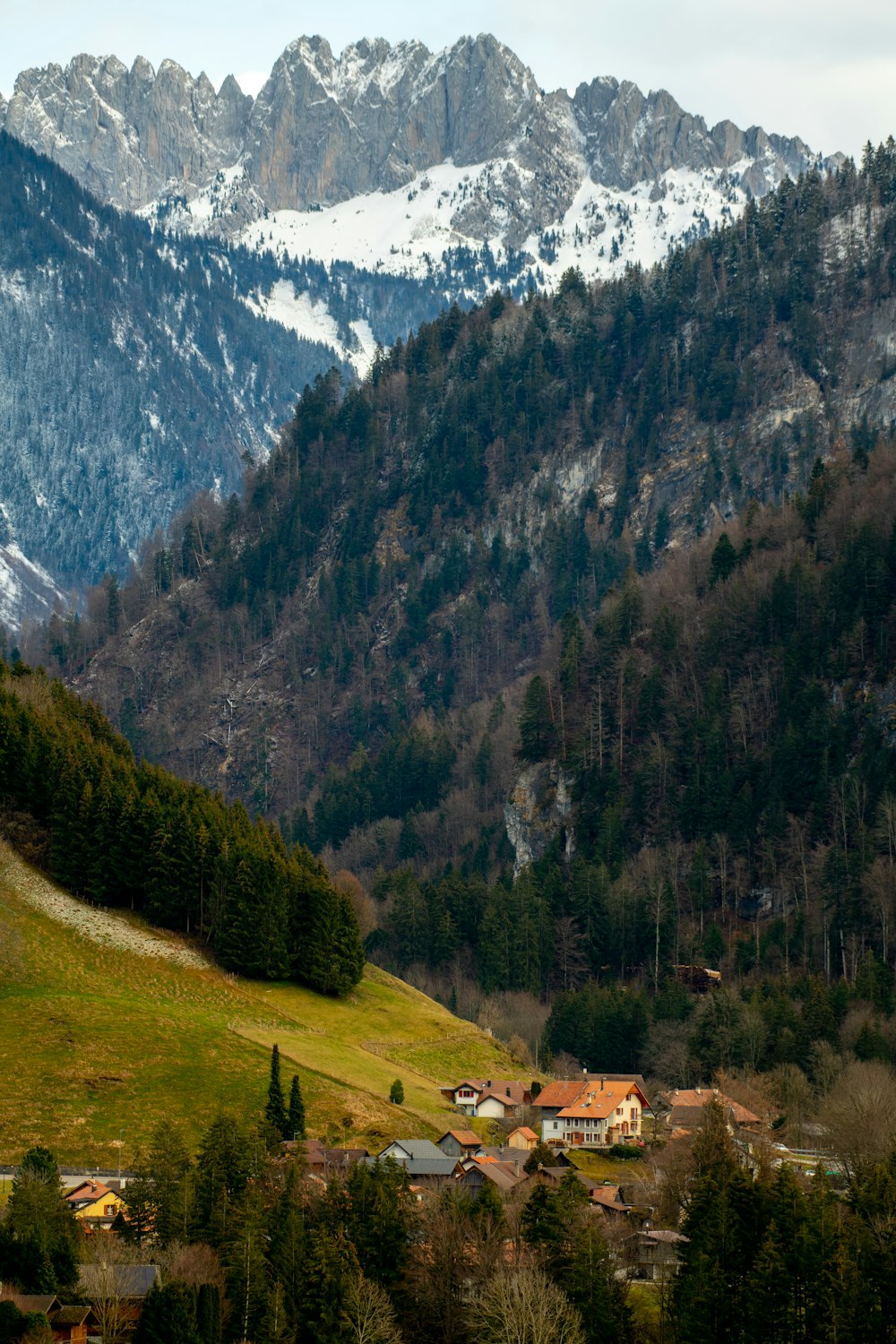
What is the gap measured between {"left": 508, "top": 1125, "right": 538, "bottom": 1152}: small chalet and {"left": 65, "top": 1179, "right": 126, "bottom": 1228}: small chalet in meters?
21.5

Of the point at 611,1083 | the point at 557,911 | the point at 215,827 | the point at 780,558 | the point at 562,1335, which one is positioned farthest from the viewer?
the point at 780,558

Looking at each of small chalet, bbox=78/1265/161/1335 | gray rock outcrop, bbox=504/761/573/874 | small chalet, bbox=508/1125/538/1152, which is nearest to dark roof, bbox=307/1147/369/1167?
small chalet, bbox=508/1125/538/1152

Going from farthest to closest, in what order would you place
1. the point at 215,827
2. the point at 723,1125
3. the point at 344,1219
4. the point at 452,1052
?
the point at 215,827 → the point at 452,1052 → the point at 723,1125 → the point at 344,1219

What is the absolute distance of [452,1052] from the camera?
106875mm

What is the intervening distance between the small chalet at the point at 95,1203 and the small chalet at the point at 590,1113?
83.2 ft

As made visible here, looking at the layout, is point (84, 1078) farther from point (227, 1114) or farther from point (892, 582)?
point (892, 582)

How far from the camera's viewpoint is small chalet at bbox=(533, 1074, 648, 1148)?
94688 millimetres

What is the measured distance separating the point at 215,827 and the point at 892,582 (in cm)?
5970

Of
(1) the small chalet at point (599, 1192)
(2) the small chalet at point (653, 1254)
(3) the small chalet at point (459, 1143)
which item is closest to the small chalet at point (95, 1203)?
(1) the small chalet at point (599, 1192)

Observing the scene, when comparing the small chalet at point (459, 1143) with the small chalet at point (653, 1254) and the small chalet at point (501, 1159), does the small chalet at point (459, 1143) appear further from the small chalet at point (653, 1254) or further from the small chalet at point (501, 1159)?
the small chalet at point (653, 1254)

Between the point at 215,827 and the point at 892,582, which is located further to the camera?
the point at 892,582

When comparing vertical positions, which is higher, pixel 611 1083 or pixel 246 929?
pixel 246 929

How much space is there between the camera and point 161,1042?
305 feet

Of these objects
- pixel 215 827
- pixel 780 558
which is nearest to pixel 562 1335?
pixel 215 827
